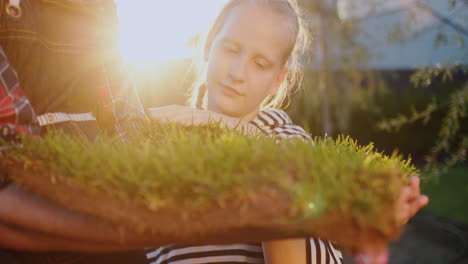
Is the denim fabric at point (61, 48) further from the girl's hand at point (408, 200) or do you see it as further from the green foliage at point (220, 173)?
the girl's hand at point (408, 200)

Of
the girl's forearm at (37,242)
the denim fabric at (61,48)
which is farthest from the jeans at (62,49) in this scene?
the girl's forearm at (37,242)

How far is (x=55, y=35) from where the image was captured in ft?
2.83

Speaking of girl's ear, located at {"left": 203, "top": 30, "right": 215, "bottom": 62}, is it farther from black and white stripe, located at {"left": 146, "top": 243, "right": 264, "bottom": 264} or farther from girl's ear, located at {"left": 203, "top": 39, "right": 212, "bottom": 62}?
black and white stripe, located at {"left": 146, "top": 243, "right": 264, "bottom": 264}

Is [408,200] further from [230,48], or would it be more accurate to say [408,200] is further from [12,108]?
[230,48]

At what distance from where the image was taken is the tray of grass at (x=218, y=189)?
55 centimetres

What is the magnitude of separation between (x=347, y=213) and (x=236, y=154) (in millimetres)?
207

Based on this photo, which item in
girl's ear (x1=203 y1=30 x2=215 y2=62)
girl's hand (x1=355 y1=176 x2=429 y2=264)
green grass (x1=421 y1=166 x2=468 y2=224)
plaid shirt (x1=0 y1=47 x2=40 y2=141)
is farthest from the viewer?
green grass (x1=421 y1=166 x2=468 y2=224)

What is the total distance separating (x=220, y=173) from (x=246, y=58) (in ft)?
2.70

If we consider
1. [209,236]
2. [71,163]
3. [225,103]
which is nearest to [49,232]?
[71,163]

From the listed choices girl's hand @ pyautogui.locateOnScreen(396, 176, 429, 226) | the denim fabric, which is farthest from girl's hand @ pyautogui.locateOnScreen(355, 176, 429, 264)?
the denim fabric

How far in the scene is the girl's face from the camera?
136 cm

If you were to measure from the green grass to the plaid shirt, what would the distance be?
14.3ft

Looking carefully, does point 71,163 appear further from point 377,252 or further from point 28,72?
point 377,252

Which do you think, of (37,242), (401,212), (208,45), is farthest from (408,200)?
(208,45)
